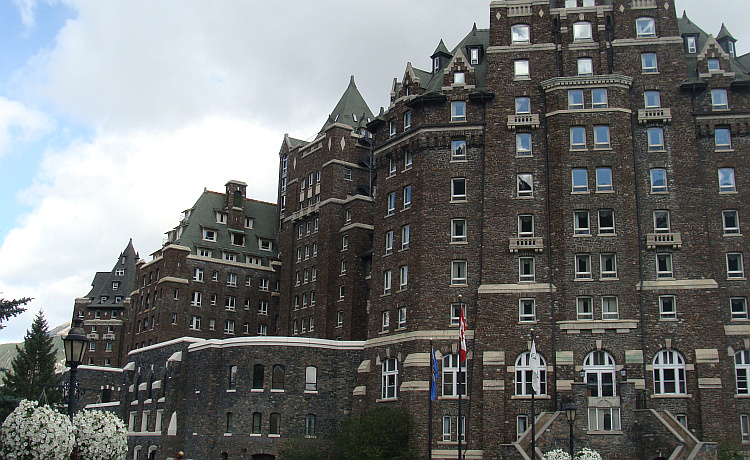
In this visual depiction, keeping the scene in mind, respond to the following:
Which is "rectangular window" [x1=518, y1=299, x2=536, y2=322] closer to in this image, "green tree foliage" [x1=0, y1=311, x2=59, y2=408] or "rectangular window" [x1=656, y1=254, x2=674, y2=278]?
"rectangular window" [x1=656, y1=254, x2=674, y2=278]

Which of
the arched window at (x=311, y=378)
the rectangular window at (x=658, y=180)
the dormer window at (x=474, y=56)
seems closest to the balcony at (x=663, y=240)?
the rectangular window at (x=658, y=180)

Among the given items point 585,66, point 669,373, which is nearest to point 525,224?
point 585,66

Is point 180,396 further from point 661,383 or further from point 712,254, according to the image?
point 712,254

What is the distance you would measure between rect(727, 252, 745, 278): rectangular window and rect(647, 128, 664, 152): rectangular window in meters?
9.65

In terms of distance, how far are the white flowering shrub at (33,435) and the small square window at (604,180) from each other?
47411 mm

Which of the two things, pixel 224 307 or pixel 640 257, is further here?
pixel 224 307

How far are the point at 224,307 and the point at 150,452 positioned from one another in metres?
23.5

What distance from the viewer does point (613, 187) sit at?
61781 mm

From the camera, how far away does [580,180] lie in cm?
6253

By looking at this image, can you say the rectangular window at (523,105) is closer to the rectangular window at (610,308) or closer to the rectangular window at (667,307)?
the rectangular window at (610,308)

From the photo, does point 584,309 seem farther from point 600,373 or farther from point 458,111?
point 458,111

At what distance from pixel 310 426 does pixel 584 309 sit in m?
25.0

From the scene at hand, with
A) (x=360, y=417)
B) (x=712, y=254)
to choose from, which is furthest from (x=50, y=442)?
(x=712, y=254)

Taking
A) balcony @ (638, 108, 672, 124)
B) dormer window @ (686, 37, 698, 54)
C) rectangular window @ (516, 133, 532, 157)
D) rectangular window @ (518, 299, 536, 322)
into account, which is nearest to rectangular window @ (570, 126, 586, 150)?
rectangular window @ (516, 133, 532, 157)
